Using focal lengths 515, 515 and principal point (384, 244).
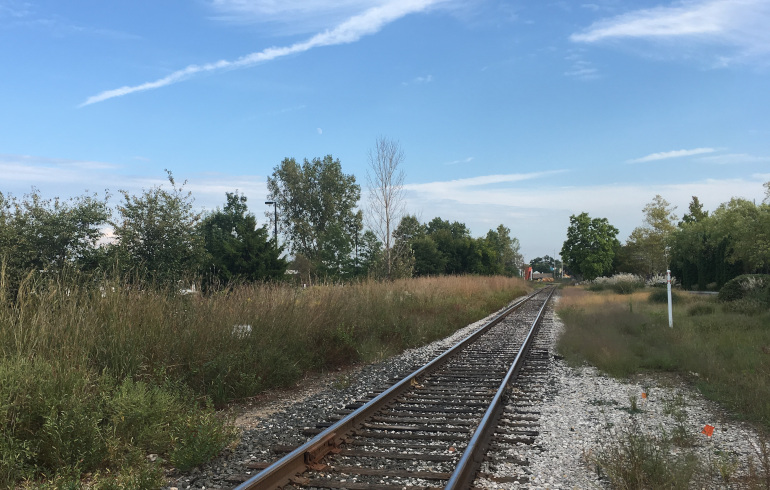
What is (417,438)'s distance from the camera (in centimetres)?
557

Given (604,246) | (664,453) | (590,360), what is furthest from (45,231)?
(604,246)

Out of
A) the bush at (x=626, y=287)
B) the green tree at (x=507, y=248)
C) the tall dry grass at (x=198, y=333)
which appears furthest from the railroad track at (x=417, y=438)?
the green tree at (x=507, y=248)

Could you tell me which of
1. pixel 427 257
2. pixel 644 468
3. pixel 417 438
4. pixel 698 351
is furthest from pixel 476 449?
pixel 427 257

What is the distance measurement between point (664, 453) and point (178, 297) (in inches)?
279

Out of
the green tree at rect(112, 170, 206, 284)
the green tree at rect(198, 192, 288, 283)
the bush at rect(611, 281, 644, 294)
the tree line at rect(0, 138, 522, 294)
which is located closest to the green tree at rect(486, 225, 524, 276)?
the tree line at rect(0, 138, 522, 294)

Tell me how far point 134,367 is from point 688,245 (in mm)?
49304

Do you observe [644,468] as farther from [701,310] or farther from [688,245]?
[688,245]

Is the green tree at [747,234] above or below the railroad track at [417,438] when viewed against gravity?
above

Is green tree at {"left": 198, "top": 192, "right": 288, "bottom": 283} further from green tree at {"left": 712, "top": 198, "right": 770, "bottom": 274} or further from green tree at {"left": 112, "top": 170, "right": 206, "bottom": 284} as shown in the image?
green tree at {"left": 712, "top": 198, "right": 770, "bottom": 274}

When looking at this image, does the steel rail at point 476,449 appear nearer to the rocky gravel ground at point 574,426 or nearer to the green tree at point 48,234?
the rocky gravel ground at point 574,426

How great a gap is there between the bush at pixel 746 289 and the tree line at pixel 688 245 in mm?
10008

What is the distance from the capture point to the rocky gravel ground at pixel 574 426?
455cm

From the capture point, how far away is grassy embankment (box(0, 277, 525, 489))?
4527mm

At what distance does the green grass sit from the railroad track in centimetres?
251
